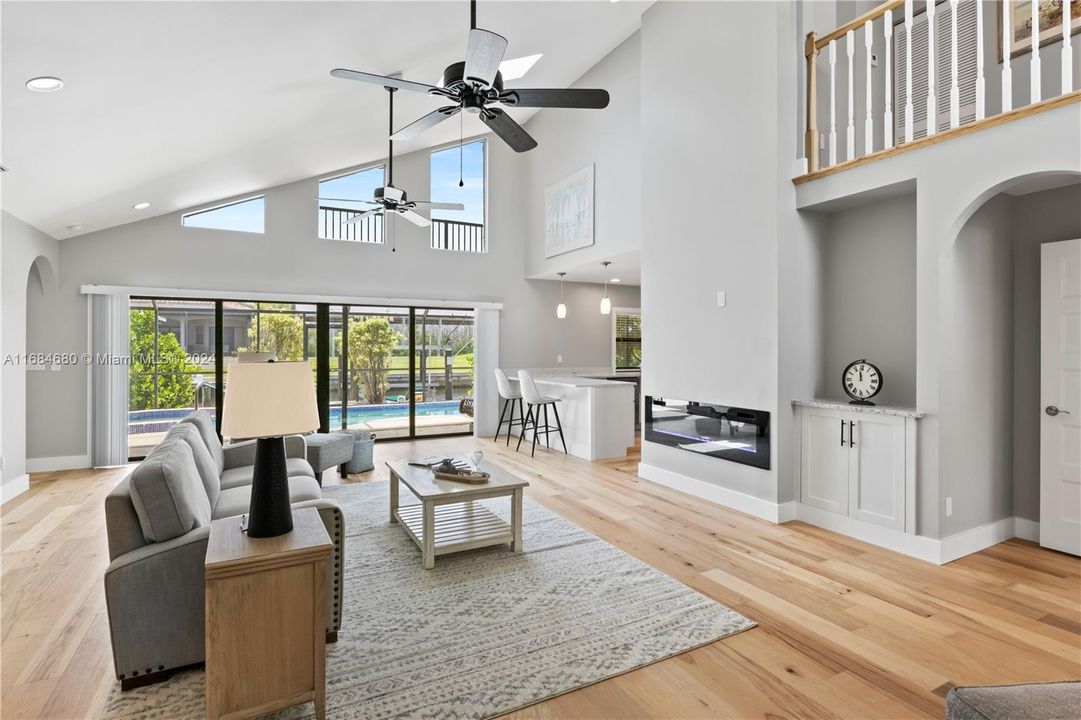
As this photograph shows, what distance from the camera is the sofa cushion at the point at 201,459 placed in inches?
112

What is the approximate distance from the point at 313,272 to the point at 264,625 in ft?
19.5

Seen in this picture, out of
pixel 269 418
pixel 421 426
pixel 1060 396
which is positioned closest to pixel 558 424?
pixel 421 426

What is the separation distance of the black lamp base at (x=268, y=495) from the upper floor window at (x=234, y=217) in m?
5.67

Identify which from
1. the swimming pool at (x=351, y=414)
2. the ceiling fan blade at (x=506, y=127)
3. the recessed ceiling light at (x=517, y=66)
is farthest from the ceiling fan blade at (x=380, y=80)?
the swimming pool at (x=351, y=414)

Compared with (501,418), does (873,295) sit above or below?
above

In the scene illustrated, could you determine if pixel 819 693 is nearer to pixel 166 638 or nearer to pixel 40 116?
pixel 166 638

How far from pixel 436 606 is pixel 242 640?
42.1 inches

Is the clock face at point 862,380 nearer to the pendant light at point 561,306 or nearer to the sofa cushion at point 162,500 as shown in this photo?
the sofa cushion at point 162,500

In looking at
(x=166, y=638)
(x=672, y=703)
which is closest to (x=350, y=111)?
(x=166, y=638)

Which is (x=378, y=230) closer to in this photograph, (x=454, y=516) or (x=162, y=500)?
(x=454, y=516)

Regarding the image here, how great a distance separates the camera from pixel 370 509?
4285 millimetres

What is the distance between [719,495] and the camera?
4.47 metres

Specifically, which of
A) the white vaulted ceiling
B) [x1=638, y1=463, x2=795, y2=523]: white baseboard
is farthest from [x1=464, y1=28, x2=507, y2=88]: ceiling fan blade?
[x1=638, y1=463, x2=795, y2=523]: white baseboard

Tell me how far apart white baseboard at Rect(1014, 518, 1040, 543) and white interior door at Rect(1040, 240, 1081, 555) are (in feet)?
0.41
